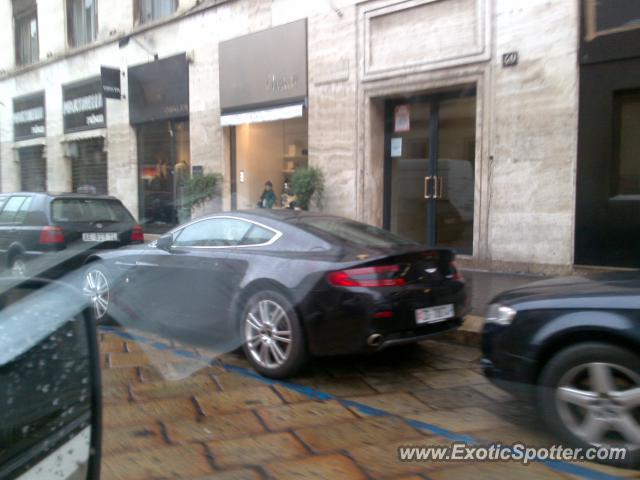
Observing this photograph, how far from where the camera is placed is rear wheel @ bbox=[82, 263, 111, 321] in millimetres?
6609

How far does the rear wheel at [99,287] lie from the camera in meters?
6.61

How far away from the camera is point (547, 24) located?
8469 mm

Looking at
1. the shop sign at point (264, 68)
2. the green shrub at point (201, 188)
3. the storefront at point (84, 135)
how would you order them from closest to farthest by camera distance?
the shop sign at point (264, 68)
the green shrub at point (201, 188)
the storefront at point (84, 135)

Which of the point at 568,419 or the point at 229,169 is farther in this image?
the point at 229,169

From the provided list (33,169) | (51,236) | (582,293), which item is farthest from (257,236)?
(33,169)

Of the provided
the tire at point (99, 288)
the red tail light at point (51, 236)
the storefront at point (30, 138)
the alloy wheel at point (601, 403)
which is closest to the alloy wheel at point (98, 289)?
the tire at point (99, 288)

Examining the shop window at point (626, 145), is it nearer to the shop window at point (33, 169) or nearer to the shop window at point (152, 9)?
the shop window at point (152, 9)

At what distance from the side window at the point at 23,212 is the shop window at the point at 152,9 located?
8314mm

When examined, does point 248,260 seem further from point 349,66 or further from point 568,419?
point 349,66

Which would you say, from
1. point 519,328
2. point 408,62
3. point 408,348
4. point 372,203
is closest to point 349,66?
point 408,62

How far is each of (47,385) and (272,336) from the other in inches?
126

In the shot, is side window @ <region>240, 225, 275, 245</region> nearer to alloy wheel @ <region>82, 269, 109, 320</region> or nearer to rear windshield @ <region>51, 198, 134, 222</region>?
alloy wheel @ <region>82, 269, 109, 320</region>

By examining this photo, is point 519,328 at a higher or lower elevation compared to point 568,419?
higher

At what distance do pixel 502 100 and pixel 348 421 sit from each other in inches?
266
